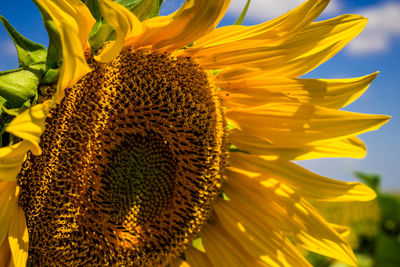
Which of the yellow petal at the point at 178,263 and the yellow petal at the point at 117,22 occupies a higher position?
the yellow petal at the point at 117,22

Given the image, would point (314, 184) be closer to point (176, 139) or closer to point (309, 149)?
point (309, 149)

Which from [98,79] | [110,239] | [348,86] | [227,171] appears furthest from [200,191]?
[348,86]

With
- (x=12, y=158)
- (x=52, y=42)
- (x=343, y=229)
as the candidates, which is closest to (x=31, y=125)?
(x=12, y=158)

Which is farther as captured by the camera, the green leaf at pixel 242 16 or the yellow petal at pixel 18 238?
the green leaf at pixel 242 16

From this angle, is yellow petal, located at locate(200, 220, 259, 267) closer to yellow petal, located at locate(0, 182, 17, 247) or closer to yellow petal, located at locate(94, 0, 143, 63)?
yellow petal, located at locate(0, 182, 17, 247)

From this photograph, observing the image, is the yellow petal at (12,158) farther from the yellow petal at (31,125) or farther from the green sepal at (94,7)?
the green sepal at (94,7)

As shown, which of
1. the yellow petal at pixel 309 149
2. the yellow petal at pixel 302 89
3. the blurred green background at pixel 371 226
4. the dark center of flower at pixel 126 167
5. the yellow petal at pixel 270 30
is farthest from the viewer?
the blurred green background at pixel 371 226

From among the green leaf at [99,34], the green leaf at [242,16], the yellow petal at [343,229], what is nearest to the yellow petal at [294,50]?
the green leaf at [242,16]

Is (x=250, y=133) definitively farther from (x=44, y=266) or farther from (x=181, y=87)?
(x=44, y=266)
